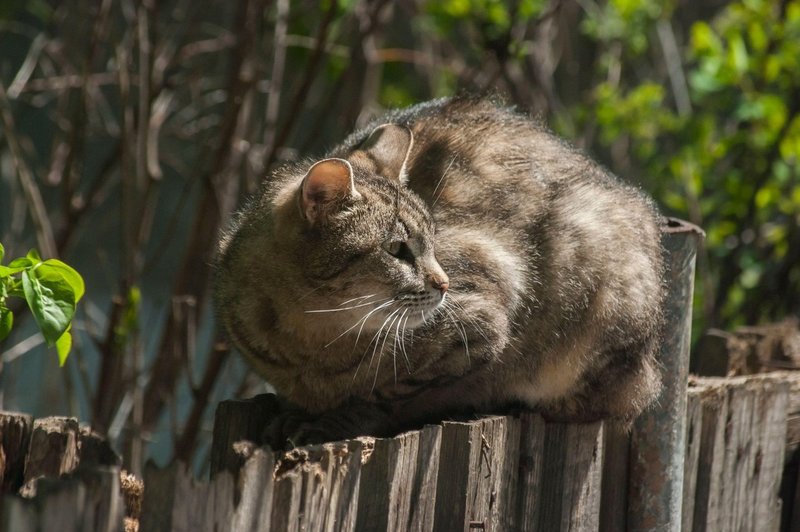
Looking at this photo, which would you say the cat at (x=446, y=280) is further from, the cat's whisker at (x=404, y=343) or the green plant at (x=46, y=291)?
the green plant at (x=46, y=291)

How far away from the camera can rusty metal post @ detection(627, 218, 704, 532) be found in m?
3.10

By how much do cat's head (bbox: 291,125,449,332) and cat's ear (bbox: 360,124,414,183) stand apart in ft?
0.68

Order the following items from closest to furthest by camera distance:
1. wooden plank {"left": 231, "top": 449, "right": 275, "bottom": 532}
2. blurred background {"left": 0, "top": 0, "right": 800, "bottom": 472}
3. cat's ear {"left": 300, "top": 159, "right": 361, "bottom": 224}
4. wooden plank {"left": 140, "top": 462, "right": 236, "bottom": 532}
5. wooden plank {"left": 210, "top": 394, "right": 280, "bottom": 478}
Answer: wooden plank {"left": 140, "top": 462, "right": 236, "bottom": 532}
wooden plank {"left": 231, "top": 449, "right": 275, "bottom": 532}
wooden plank {"left": 210, "top": 394, "right": 280, "bottom": 478}
cat's ear {"left": 300, "top": 159, "right": 361, "bottom": 224}
blurred background {"left": 0, "top": 0, "right": 800, "bottom": 472}

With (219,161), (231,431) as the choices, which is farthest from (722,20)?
(231,431)

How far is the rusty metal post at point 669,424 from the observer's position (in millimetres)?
3098

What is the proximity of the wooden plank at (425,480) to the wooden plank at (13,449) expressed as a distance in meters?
0.83

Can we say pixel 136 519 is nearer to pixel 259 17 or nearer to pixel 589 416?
pixel 589 416

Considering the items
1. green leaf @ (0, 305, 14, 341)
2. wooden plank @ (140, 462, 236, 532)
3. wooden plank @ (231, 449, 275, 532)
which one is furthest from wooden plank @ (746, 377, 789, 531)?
green leaf @ (0, 305, 14, 341)

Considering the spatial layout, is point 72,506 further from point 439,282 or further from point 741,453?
point 741,453

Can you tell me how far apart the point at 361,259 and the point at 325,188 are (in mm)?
256

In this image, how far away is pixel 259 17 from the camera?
174 inches

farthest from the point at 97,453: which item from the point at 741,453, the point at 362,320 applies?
the point at 741,453

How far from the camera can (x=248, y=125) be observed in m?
4.88

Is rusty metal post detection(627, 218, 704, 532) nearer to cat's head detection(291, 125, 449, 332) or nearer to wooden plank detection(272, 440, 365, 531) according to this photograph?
cat's head detection(291, 125, 449, 332)
